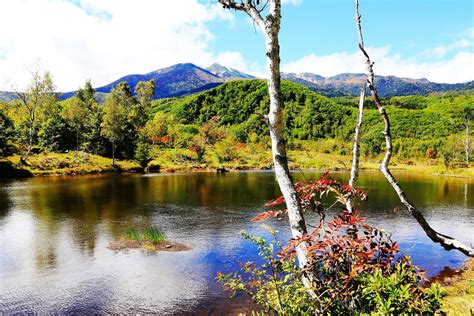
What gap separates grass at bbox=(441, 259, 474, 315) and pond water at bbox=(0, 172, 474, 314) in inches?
47.6

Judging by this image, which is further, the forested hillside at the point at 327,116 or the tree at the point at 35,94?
the forested hillside at the point at 327,116

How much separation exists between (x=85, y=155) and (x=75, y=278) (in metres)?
53.2

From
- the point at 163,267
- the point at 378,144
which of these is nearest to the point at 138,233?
the point at 163,267

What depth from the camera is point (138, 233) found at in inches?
789

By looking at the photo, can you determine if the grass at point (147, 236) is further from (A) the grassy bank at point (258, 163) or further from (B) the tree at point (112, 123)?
(B) the tree at point (112, 123)

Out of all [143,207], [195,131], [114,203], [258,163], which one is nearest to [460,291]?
[143,207]

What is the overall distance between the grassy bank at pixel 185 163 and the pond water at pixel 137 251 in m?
13.9

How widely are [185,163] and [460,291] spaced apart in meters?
65.0

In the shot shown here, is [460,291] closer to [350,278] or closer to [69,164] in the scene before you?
[350,278]

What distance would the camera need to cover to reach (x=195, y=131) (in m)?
117

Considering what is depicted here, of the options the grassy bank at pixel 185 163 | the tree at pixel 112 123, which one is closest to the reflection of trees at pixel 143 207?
the grassy bank at pixel 185 163

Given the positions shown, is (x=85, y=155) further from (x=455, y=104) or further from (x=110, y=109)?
(x=455, y=104)

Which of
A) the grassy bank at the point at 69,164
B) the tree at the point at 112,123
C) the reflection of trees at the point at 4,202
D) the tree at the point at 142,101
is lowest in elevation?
the reflection of trees at the point at 4,202

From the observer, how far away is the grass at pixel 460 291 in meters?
10.2
